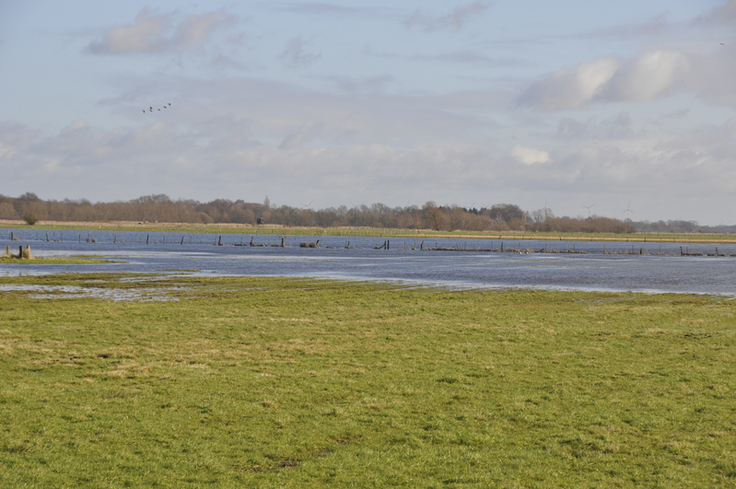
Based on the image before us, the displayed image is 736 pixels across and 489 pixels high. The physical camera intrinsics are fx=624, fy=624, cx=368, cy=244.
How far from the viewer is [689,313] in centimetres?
3103

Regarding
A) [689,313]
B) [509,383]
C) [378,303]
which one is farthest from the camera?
[378,303]

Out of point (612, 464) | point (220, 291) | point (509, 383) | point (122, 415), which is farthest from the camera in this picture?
point (220, 291)

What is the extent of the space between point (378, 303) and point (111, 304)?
45.1 ft

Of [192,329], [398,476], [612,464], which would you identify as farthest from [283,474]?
[192,329]

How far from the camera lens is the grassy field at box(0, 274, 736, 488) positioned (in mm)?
9844

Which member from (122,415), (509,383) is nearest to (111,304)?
(122,415)

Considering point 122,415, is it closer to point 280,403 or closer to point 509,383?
point 280,403

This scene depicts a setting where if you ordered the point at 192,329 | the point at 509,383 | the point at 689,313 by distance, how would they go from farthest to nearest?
1. the point at 689,313
2. the point at 192,329
3. the point at 509,383

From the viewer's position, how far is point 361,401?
45.0 ft

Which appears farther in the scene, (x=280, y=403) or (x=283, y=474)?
(x=280, y=403)

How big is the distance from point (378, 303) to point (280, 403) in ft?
67.9

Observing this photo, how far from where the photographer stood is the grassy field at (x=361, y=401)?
984cm

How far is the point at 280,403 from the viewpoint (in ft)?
44.4

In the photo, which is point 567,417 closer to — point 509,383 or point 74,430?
point 509,383
